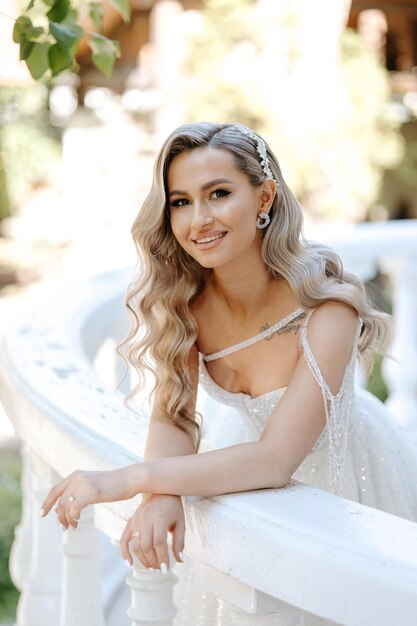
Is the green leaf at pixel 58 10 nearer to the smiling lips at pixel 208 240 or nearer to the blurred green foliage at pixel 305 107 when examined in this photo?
the smiling lips at pixel 208 240

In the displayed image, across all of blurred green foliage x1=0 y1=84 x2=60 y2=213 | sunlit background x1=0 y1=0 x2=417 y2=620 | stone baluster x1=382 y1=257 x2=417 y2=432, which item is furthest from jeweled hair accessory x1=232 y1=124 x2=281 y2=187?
blurred green foliage x1=0 y1=84 x2=60 y2=213

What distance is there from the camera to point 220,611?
1.74 meters

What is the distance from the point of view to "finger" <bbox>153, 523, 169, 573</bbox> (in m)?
1.25

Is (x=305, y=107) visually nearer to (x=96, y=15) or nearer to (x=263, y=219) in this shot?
(x=96, y=15)

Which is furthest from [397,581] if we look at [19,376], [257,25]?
[257,25]

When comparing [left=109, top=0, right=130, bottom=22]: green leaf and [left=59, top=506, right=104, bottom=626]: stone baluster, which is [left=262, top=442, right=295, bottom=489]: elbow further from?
[left=109, top=0, right=130, bottom=22]: green leaf

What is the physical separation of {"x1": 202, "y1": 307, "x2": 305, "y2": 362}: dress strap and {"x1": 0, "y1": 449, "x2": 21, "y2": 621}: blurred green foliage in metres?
1.97

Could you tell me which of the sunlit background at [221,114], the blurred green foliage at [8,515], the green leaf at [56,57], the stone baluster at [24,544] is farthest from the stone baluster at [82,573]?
the sunlit background at [221,114]

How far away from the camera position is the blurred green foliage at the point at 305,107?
1062 cm

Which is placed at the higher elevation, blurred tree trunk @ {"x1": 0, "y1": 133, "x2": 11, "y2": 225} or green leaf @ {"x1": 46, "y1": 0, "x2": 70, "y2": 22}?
green leaf @ {"x1": 46, "y1": 0, "x2": 70, "y2": 22}

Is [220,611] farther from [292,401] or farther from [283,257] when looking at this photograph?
[283,257]

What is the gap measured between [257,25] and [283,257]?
9289 mm

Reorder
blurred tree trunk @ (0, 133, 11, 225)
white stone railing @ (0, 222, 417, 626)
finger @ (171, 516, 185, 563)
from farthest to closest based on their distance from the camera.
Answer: blurred tree trunk @ (0, 133, 11, 225)
finger @ (171, 516, 185, 563)
white stone railing @ (0, 222, 417, 626)

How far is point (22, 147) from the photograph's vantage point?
12.5 metres
